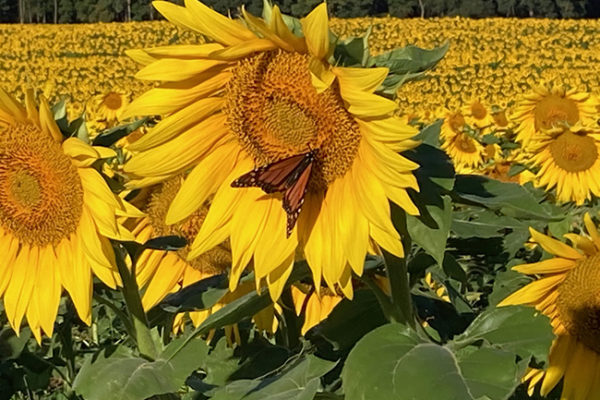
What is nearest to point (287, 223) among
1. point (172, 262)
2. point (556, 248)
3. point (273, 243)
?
point (273, 243)

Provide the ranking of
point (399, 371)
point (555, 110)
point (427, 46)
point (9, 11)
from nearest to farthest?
point (399, 371)
point (555, 110)
point (427, 46)
point (9, 11)

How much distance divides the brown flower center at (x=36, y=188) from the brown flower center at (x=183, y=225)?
0.41 m

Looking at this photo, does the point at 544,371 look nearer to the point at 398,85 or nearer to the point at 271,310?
the point at 271,310

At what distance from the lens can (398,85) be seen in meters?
1.37

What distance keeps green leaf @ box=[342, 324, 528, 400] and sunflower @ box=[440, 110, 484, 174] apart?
535cm

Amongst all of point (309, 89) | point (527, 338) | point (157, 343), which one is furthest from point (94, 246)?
point (527, 338)

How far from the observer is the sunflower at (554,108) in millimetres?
5418

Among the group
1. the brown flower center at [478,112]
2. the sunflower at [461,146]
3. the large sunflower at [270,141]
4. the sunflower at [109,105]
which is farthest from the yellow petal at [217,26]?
the brown flower center at [478,112]

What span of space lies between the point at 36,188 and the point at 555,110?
4.13 m

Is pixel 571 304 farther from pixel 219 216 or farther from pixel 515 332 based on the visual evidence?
pixel 219 216

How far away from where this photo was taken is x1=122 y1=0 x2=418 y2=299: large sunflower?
4.71 ft

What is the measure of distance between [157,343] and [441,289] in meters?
1.94

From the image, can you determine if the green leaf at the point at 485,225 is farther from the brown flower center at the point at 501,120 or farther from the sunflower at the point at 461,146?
the brown flower center at the point at 501,120

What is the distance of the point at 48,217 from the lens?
1.77 meters
